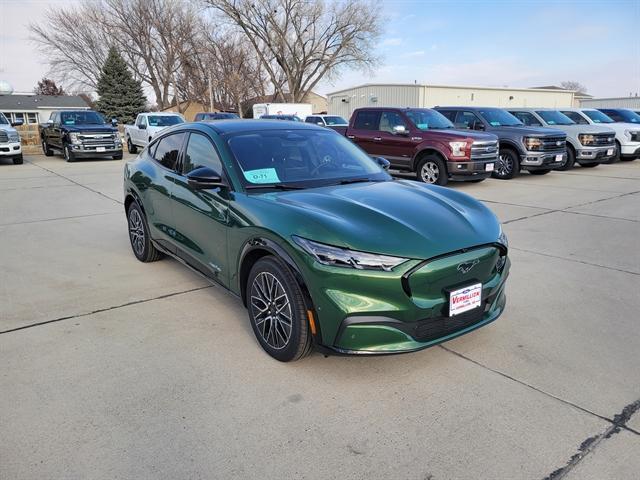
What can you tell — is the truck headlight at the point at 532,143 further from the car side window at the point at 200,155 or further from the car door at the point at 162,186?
the car side window at the point at 200,155

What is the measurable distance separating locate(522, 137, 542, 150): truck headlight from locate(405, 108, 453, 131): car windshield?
87.0 inches

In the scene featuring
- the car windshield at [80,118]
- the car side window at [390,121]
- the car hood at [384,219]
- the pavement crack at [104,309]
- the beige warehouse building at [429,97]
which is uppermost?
the beige warehouse building at [429,97]

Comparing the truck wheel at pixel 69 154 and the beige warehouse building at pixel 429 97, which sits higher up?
the beige warehouse building at pixel 429 97

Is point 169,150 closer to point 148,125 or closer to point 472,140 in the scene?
point 472,140

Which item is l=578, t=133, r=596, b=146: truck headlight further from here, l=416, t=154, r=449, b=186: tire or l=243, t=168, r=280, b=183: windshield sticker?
l=243, t=168, r=280, b=183: windshield sticker

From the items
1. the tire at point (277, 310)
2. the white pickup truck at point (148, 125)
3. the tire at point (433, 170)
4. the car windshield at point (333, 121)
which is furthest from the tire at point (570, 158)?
the white pickup truck at point (148, 125)

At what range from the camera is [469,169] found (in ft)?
35.4

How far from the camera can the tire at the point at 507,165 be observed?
12930mm

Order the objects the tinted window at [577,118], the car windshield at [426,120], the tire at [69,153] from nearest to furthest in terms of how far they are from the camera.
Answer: the car windshield at [426,120] < the tinted window at [577,118] < the tire at [69,153]

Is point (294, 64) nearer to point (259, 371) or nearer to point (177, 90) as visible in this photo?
point (177, 90)

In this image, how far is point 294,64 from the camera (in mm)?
46406

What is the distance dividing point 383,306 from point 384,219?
614 mm

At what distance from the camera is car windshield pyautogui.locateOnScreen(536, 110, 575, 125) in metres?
15.4

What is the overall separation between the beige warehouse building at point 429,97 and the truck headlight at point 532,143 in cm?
2220
